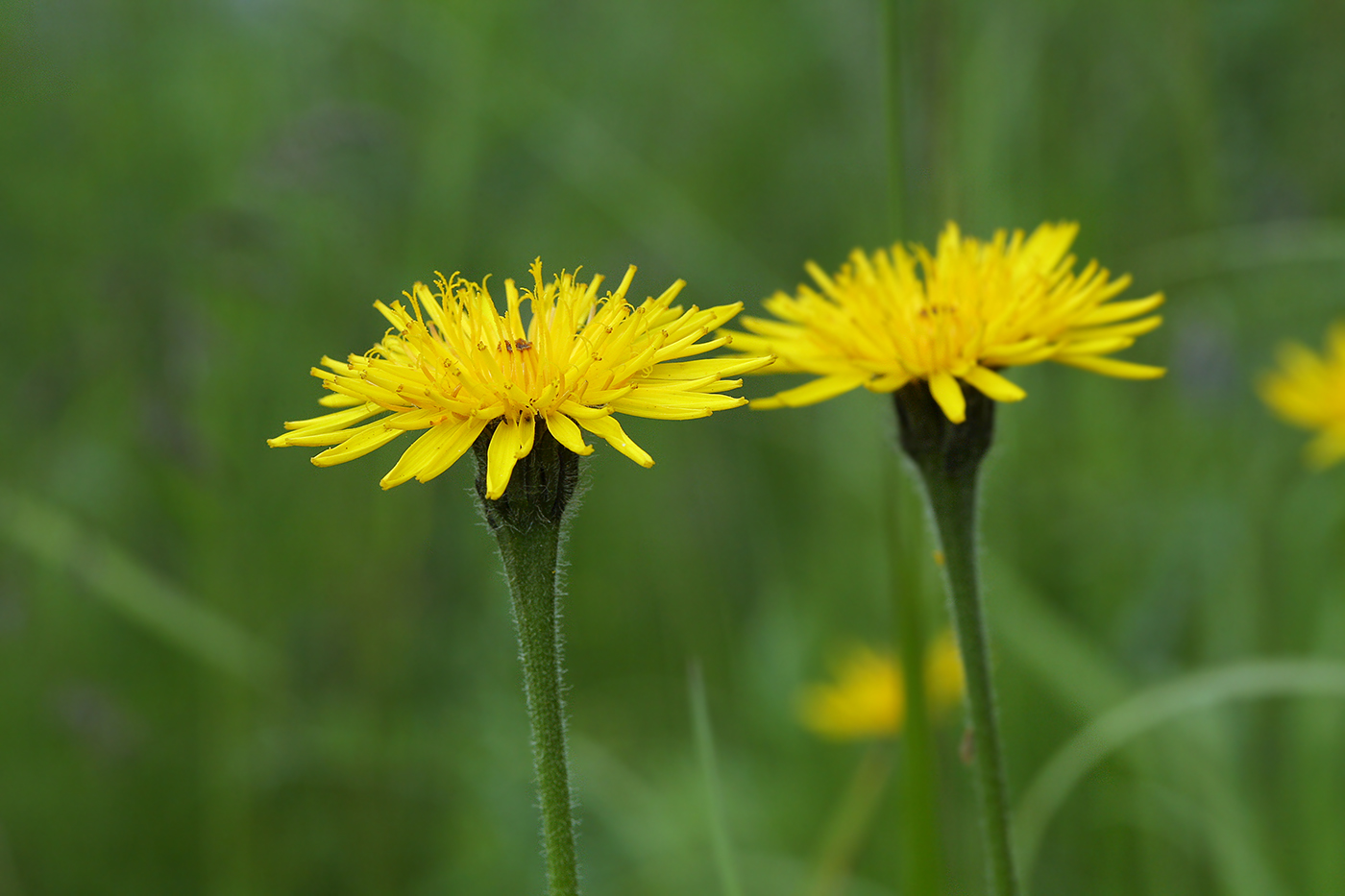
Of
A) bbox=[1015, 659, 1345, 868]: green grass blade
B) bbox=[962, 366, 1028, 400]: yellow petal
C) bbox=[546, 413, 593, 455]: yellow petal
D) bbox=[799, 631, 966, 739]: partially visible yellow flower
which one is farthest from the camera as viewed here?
bbox=[799, 631, 966, 739]: partially visible yellow flower

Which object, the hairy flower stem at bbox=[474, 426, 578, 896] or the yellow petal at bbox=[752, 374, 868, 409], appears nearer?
the hairy flower stem at bbox=[474, 426, 578, 896]

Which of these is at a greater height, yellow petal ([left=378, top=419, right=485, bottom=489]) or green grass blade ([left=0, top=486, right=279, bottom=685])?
green grass blade ([left=0, top=486, right=279, bottom=685])

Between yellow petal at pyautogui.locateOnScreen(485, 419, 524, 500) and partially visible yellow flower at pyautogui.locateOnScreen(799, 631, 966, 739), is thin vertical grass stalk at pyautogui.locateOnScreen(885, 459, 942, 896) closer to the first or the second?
yellow petal at pyautogui.locateOnScreen(485, 419, 524, 500)

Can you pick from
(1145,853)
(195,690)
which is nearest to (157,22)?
(195,690)

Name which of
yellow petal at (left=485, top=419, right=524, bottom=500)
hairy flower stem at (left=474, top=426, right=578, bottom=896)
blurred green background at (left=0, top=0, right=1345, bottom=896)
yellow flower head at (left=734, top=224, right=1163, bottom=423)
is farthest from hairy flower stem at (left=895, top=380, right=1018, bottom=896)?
blurred green background at (left=0, top=0, right=1345, bottom=896)

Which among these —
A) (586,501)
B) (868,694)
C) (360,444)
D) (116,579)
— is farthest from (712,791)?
(586,501)

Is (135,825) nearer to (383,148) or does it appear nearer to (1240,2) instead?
(383,148)

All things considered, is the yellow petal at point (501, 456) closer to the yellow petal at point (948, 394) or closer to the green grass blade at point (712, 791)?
the green grass blade at point (712, 791)
